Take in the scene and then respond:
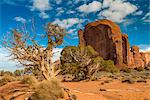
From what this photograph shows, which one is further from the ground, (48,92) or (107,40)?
(107,40)

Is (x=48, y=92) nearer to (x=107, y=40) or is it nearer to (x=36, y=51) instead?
(x=36, y=51)

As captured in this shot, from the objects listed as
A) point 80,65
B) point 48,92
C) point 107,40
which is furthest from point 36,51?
point 107,40

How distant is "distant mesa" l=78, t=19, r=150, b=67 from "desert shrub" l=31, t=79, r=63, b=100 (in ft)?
207

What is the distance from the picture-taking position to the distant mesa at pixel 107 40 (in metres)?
78.6

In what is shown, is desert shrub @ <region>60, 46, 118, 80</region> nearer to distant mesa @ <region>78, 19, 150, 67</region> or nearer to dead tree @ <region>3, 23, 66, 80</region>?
dead tree @ <region>3, 23, 66, 80</region>

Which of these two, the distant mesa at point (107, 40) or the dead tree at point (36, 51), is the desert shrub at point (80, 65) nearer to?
the dead tree at point (36, 51)

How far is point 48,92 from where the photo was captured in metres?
13.6

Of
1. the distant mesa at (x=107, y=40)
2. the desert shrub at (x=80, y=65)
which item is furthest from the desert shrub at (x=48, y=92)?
the distant mesa at (x=107, y=40)

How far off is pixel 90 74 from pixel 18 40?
54.2 feet

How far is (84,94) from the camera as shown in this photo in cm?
1553

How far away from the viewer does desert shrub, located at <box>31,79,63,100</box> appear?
524 inches

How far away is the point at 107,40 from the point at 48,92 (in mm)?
68078

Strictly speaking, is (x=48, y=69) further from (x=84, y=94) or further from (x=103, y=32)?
(x=103, y=32)

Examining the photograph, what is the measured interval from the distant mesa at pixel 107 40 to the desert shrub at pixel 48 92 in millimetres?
63084
